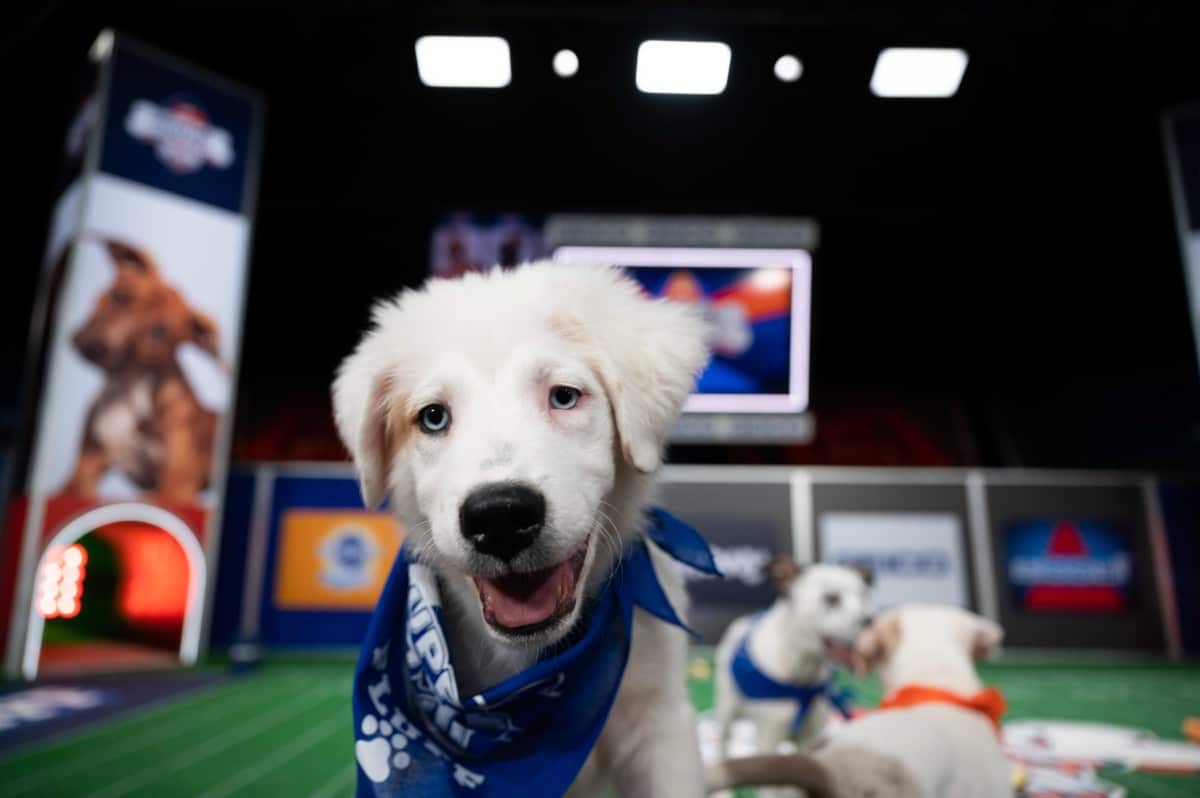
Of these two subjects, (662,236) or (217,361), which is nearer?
(217,361)

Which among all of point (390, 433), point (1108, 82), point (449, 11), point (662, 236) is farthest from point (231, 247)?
point (1108, 82)

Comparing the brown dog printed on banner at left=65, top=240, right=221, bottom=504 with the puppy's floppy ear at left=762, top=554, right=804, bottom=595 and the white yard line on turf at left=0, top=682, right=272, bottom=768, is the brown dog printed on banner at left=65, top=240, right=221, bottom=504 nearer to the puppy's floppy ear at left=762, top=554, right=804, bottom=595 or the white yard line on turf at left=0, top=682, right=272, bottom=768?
the white yard line on turf at left=0, top=682, right=272, bottom=768

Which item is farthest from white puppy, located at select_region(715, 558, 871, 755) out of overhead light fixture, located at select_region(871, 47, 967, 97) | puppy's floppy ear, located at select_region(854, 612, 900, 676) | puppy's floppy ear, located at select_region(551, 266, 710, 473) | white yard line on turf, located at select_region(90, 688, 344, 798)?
overhead light fixture, located at select_region(871, 47, 967, 97)

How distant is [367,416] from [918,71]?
4410 mm

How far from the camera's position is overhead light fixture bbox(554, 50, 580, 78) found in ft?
15.0

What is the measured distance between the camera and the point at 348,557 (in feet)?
24.0

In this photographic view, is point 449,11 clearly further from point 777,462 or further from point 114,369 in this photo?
point 777,462

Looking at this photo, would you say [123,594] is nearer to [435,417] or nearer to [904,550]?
[435,417]

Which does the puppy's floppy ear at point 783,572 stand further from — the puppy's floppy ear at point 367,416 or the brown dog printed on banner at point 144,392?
the brown dog printed on banner at point 144,392

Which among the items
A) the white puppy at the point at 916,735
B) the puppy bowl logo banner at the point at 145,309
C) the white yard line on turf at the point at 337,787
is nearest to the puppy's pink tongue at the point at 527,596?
the white puppy at the point at 916,735

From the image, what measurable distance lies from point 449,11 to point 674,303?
351cm

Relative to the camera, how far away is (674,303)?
1690 mm

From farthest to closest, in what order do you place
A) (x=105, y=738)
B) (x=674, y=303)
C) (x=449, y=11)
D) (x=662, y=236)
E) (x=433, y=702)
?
(x=662, y=236)
(x=449, y=11)
(x=105, y=738)
(x=674, y=303)
(x=433, y=702)

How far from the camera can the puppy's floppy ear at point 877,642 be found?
2381 millimetres
